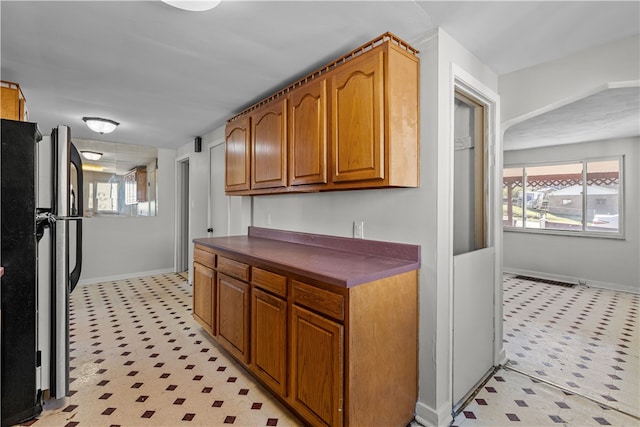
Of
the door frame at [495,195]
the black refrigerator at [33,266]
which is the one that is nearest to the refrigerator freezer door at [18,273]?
the black refrigerator at [33,266]

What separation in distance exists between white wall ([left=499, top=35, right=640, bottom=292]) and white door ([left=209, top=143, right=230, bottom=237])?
133 inches

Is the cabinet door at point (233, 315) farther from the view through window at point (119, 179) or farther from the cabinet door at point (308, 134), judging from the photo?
the view through window at point (119, 179)

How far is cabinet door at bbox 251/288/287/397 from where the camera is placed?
193 cm

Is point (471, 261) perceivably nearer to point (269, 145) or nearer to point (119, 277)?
point (269, 145)

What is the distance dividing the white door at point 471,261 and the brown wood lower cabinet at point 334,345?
373 mm

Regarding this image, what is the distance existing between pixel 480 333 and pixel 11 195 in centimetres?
322

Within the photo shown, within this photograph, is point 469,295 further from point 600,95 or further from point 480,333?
point 600,95

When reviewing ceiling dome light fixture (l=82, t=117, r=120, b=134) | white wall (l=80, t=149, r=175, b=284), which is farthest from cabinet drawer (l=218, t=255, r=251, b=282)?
white wall (l=80, t=149, r=175, b=284)

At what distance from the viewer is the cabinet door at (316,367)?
1565 millimetres

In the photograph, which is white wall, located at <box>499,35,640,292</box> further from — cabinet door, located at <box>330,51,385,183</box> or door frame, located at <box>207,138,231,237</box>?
door frame, located at <box>207,138,231,237</box>

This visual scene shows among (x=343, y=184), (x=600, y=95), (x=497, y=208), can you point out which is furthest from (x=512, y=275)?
(x=343, y=184)

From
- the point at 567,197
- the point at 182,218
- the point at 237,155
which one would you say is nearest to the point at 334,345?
the point at 237,155

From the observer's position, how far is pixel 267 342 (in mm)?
2072

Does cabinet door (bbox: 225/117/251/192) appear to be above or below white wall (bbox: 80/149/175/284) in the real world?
above
